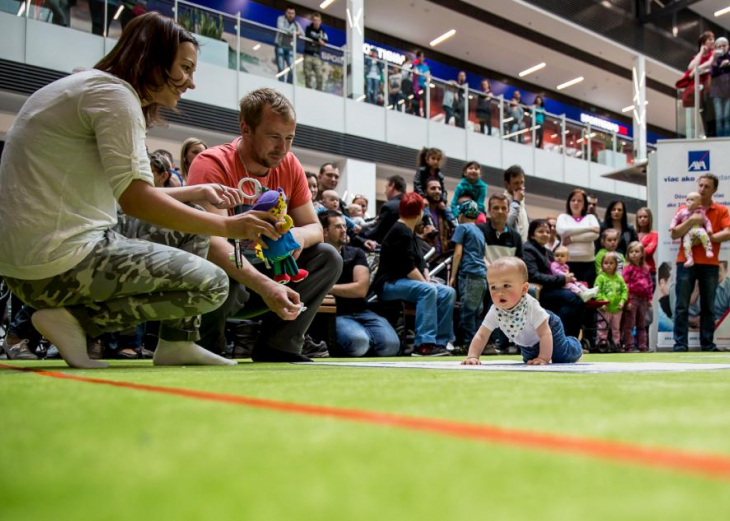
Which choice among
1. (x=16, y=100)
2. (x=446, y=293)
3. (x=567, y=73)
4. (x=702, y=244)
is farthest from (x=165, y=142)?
(x=567, y=73)

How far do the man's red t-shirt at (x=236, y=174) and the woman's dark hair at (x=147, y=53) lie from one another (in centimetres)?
67

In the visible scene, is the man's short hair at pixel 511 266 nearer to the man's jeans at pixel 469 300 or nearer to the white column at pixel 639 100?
the man's jeans at pixel 469 300

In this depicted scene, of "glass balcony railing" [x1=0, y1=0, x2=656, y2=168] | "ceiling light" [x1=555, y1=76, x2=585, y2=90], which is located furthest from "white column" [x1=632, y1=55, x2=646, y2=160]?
"glass balcony railing" [x1=0, y1=0, x2=656, y2=168]

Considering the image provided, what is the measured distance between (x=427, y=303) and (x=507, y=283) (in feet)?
7.82

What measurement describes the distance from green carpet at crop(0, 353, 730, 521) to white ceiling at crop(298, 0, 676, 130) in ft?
54.3

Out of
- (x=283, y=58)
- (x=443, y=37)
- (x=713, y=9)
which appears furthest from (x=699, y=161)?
(x=713, y=9)

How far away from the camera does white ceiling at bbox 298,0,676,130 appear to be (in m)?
17.5

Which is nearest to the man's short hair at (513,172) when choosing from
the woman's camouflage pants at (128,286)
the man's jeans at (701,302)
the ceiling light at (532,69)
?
the man's jeans at (701,302)

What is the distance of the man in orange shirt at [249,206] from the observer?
9.60ft

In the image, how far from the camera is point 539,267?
6684 millimetres

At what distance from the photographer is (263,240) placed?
259 cm

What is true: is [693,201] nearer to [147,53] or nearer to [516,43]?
[147,53]

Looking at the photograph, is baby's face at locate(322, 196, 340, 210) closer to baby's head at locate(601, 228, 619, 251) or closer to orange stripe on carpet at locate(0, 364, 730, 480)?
baby's head at locate(601, 228, 619, 251)

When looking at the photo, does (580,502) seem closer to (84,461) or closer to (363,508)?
(363,508)
